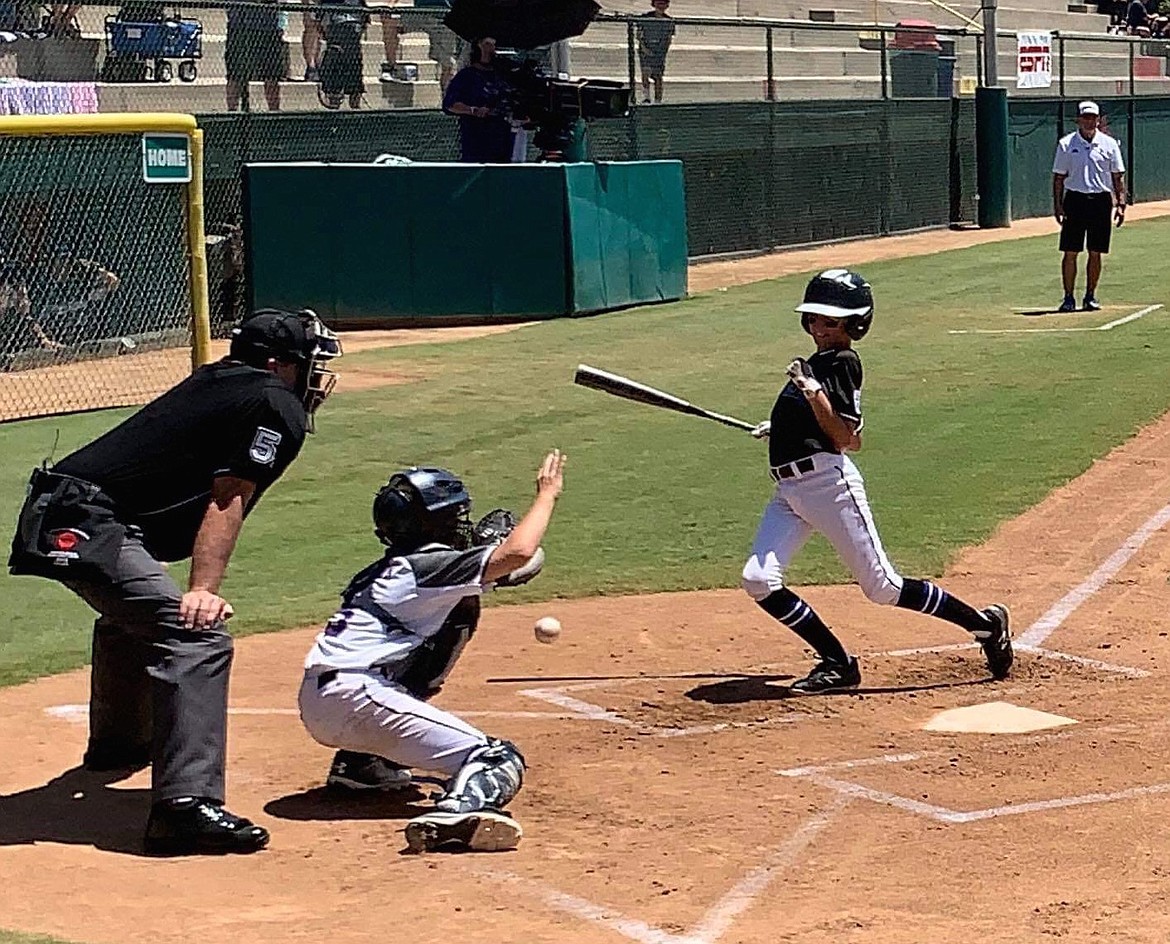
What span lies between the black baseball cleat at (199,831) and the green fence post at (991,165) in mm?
27887

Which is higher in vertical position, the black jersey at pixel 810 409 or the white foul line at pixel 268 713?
the black jersey at pixel 810 409

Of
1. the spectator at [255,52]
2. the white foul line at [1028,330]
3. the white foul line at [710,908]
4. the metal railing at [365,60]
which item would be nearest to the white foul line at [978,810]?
the white foul line at [710,908]

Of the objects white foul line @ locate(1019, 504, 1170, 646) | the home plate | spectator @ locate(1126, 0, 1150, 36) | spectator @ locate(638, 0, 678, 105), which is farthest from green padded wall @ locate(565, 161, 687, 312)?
spectator @ locate(1126, 0, 1150, 36)

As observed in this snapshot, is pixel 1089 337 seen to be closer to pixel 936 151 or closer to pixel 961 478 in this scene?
pixel 961 478

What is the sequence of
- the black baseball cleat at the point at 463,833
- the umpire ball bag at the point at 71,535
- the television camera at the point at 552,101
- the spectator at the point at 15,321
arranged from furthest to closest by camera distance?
the television camera at the point at 552,101 < the spectator at the point at 15,321 < the umpire ball bag at the point at 71,535 < the black baseball cleat at the point at 463,833

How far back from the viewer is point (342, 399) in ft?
47.5

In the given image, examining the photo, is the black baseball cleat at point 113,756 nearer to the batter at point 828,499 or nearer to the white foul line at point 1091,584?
the batter at point 828,499

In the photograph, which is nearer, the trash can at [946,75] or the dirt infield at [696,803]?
the dirt infield at [696,803]

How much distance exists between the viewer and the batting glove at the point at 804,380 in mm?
6531

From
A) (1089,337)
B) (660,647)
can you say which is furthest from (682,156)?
(660,647)

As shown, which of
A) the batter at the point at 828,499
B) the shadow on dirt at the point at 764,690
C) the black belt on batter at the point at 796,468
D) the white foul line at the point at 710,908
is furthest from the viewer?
the shadow on dirt at the point at 764,690

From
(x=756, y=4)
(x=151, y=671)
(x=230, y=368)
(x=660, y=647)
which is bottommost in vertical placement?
(x=660, y=647)

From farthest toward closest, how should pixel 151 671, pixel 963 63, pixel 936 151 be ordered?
pixel 963 63 < pixel 936 151 < pixel 151 671

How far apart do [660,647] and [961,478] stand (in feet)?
12.2
